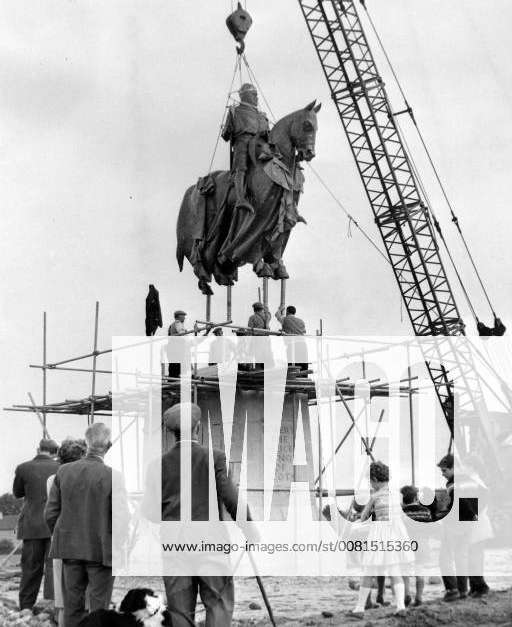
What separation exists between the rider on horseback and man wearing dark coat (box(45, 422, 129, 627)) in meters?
10.1

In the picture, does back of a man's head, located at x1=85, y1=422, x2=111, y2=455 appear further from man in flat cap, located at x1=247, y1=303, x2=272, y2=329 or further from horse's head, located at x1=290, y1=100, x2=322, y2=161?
horse's head, located at x1=290, y1=100, x2=322, y2=161

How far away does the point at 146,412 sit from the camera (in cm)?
1984

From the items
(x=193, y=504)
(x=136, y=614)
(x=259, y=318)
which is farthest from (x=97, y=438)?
(x=259, y=318)

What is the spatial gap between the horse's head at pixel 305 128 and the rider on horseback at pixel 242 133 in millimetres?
561

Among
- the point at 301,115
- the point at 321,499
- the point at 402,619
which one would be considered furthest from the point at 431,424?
the point at 402,619

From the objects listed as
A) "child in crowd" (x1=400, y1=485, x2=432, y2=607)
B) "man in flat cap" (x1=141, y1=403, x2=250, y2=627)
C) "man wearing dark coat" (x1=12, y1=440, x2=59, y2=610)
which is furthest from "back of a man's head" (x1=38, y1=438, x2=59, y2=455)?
"child in crowd" (x1=400, y1=485, x2=432, y2=607)

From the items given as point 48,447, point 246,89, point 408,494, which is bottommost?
point 408,494

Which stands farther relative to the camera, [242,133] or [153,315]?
[153,315]

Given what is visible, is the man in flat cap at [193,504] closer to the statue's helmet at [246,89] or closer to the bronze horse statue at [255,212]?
the bronze horse statue at [255,212]

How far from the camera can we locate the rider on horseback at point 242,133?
60.6ft

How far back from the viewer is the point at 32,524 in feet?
37.1

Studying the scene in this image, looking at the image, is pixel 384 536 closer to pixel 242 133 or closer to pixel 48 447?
pixel 48 447

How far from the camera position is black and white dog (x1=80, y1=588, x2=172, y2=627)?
7.81m

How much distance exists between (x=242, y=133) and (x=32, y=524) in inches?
359
